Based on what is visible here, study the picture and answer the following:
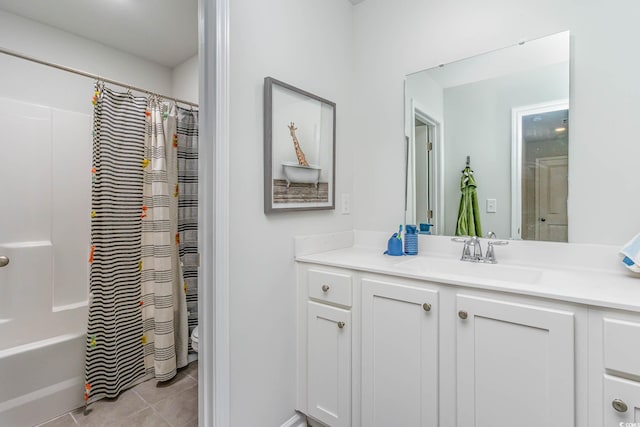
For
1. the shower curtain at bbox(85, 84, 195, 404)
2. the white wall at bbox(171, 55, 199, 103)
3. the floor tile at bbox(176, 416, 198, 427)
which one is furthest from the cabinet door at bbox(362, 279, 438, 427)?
the white wall at bbox(171, 55, 199, 103)

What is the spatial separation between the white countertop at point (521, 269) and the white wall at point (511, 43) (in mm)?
96

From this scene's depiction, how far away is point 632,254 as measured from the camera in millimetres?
1112

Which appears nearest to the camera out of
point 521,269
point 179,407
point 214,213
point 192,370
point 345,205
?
point 214,213

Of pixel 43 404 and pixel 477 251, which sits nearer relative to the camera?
pixel 477 251

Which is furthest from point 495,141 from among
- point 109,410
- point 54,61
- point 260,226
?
point 54,61

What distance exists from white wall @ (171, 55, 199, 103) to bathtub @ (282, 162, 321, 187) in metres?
1.71

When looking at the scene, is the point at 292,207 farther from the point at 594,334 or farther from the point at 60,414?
the point at 60,414

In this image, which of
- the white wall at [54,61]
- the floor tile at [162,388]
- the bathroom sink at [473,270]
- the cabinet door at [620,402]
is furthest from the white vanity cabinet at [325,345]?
the white wall at [54,61]

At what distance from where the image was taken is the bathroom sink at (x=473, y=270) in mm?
1296

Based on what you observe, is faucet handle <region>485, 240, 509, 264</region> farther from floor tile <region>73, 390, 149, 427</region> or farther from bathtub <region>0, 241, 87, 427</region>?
bathtub <region>0, 241, 87, 427</region>

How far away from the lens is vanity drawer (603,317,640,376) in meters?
0.80

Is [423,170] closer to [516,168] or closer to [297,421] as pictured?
[516,168]

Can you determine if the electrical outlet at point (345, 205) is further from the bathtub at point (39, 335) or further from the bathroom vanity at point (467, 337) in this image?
the bathtub at point (39, 335)

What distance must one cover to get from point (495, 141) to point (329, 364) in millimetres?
1372
